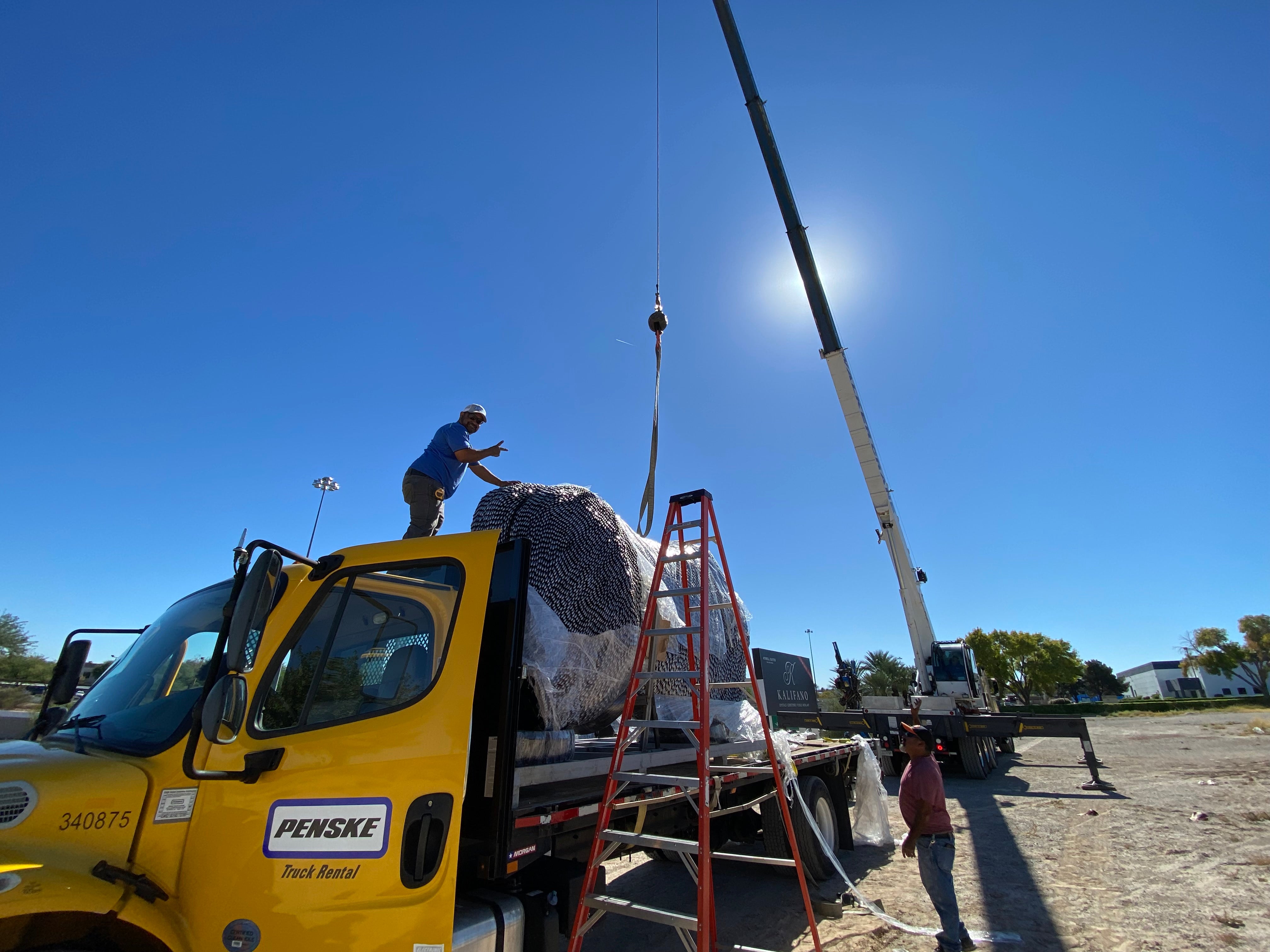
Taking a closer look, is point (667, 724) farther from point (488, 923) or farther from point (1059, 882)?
point (1059, 882)

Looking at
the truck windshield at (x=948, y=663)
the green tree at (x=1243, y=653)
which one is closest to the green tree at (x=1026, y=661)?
the green tree at (x=1243, y=653)

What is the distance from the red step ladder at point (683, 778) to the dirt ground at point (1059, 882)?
1688 millimetres

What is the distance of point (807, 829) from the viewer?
18.1ft

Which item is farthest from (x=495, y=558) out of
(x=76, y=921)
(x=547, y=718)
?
(x=76, y=921)

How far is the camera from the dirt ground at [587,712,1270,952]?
4473mm

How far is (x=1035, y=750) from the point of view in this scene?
1836 centimetres

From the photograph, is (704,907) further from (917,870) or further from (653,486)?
(917,870)

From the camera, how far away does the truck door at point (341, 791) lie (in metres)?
2.12

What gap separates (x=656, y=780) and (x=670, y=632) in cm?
76

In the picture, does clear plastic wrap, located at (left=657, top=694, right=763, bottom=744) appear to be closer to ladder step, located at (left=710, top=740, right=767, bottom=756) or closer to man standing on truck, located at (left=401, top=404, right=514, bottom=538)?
ladder step, located at (left=710, top=740, right=767, bottom=756)

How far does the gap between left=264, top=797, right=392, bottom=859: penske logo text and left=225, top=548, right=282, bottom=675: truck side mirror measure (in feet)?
1.80


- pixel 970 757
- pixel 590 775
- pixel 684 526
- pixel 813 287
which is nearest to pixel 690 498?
pixel 684 526

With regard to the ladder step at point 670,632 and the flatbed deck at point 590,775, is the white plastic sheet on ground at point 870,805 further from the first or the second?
the ladder step at point 670,632

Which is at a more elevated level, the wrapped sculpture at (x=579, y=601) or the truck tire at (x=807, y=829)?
the wrapped sculpture at (x=579, y=601)
